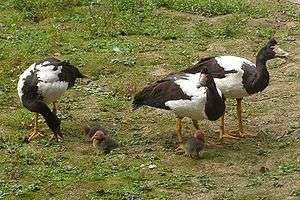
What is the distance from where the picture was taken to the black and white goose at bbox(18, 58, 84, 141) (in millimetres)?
11523

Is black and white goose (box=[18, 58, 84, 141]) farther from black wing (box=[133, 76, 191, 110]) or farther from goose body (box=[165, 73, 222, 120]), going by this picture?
goose body (box=[165, 73, 222, 120])

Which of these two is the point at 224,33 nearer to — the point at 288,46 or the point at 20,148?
the point at 288,46

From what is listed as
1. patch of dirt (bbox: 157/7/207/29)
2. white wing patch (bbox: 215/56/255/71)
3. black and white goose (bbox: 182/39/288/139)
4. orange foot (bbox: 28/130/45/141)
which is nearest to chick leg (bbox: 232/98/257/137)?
black and white goose (bbox: 182/39/288/139)

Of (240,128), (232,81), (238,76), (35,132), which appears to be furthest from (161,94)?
(35,132)

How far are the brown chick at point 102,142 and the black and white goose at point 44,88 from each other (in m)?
0.71

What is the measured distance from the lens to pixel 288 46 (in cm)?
1555

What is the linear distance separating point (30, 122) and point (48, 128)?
37 centimetres

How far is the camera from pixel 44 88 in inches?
463

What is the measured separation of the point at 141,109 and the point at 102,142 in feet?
6.40

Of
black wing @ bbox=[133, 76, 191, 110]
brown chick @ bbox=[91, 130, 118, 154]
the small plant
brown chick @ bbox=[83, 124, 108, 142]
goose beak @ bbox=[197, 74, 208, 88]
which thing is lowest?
the small plant

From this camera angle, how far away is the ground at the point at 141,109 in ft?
32.4

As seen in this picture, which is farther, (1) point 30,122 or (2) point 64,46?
(2) point 64,46

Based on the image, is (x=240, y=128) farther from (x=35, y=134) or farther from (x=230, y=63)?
(x=35, y=134)

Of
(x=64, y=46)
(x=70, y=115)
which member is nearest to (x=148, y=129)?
(x=70, y=115)
